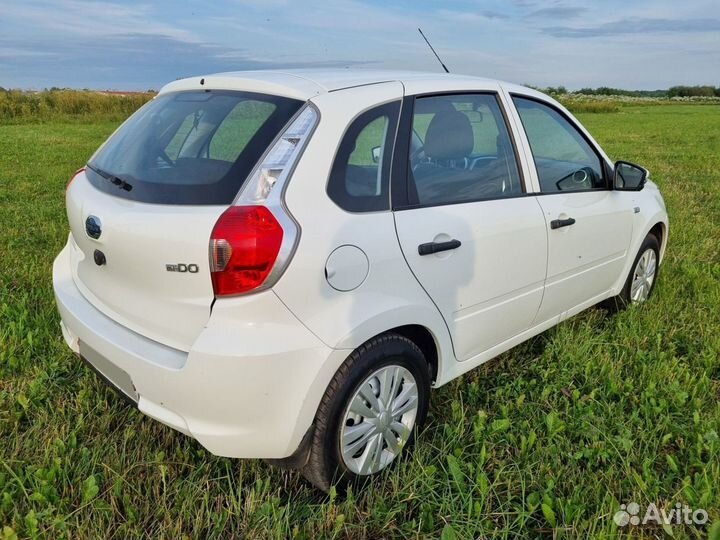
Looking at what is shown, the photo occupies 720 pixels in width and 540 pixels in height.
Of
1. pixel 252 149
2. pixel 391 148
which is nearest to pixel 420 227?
pixel 391 148

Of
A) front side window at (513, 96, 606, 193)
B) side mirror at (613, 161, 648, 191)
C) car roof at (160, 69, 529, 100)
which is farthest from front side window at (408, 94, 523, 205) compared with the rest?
side mirror at (613, 161, 648, 191)

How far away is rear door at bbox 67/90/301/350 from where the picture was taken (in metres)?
2.05

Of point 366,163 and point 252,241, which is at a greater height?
point 366,163

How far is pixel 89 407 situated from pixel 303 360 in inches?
56.2

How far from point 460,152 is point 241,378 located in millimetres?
1543

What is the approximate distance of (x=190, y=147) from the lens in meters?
2.41

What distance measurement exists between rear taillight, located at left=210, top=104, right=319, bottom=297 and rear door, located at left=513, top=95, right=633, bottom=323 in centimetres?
163

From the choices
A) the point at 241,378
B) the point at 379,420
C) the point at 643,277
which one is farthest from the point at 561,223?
the point at 241,378

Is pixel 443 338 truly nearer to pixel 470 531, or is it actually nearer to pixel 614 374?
Result: pixel 470 531

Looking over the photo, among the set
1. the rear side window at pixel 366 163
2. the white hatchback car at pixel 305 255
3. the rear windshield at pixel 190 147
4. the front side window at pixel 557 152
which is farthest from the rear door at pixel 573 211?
the rear windshield at pixel 190 147

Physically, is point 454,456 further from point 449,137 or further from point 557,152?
point 557,152

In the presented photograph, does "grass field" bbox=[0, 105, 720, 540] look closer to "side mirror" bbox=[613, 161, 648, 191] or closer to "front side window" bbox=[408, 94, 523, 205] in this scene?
"side mirror" bbox=[613, 161, 648, 191]

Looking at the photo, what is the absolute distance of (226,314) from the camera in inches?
79.0

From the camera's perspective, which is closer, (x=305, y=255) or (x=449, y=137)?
(x=305, y=255)
